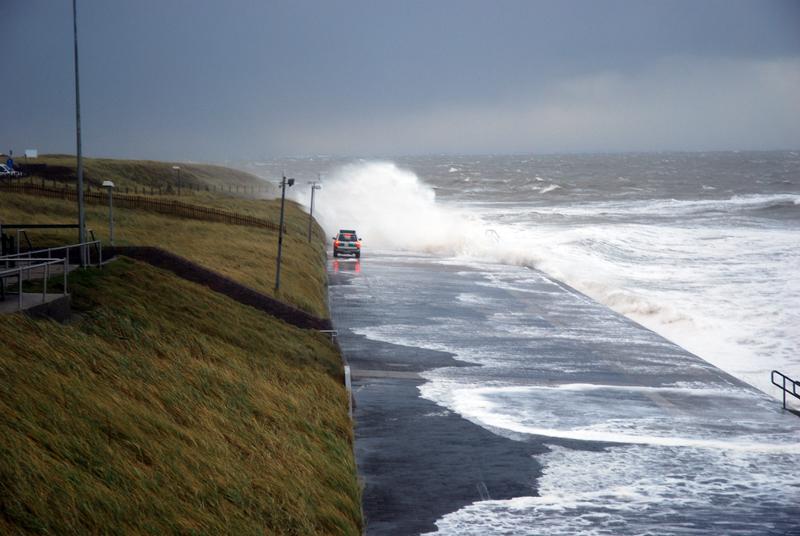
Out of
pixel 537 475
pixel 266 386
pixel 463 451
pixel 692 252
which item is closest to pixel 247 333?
pixel 266 386

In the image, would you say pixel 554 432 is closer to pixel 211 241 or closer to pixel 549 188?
pixel 211 241

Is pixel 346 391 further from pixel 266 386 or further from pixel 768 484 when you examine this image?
pixel 768 484

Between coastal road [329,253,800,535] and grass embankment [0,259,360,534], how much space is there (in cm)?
191

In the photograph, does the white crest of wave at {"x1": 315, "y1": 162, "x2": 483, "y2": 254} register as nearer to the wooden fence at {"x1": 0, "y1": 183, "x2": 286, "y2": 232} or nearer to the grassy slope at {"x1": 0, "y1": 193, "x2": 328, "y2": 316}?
the grassy slope at {"x1": 0, "y1": 193, "x2": 328, "y2": 316}

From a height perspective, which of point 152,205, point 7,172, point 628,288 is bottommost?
point 628,288

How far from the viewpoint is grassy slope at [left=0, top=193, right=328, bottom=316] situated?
38.2 metres

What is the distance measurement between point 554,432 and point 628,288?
1298 inches

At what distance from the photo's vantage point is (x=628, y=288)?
183 feet

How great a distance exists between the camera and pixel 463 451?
22.5 m

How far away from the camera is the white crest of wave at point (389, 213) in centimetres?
8531

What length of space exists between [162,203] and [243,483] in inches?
1965

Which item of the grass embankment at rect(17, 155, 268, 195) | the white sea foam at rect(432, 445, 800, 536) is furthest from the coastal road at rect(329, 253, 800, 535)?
the grass embankment at rect(17, 155, 268, 195)

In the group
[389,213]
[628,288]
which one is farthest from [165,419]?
[389,213]

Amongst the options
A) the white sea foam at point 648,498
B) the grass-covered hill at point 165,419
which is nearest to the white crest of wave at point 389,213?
the grass-covered hill at point 165,419
